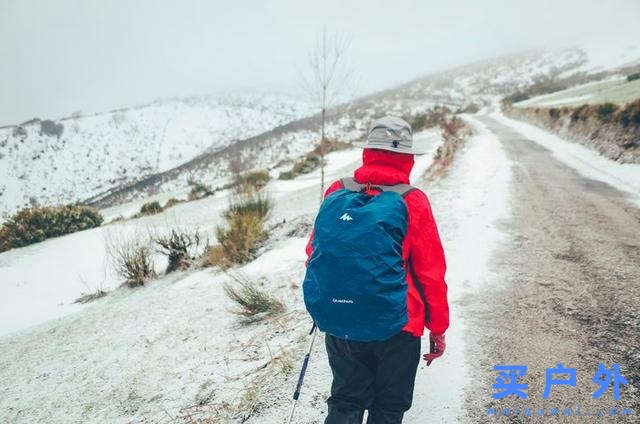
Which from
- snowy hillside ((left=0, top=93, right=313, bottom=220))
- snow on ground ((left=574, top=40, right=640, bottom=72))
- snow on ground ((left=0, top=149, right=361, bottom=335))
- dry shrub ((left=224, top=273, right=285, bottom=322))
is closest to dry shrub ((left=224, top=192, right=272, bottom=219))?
snow on ground ((left=0, top=149, right=361, bottom=335))

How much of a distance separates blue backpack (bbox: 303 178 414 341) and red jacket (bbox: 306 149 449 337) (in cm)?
7

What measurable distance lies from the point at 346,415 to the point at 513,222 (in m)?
5.03

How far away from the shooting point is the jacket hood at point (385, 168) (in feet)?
5.85

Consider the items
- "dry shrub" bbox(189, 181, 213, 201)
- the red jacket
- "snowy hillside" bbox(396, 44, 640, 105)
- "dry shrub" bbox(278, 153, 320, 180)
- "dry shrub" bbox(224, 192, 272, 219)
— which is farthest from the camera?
"snowy hillside" bbox(396, 44, 640, 105)

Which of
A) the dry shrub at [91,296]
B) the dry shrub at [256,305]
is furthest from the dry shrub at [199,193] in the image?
the dry shrub at [256,305]

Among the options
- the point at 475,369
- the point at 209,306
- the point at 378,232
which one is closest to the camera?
the point at 378,232

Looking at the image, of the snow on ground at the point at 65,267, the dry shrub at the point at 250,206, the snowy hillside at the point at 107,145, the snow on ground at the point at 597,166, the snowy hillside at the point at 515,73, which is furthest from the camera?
the snowy hillside at the point at 515,73

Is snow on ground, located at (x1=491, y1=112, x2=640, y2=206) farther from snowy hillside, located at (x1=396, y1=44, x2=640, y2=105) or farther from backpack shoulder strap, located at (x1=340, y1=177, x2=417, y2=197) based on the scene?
snowy hillside, located at (x1=396, y1=44, x2=640, y2=105)

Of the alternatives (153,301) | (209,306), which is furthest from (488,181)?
(153,301)

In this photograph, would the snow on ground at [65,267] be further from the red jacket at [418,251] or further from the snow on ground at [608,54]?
the snow on ground at [608,54]

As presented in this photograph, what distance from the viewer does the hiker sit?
5.27 feet

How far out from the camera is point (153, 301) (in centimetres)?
569

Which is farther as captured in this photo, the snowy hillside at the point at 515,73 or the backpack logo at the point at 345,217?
the snowy hillside at the point at 515,73

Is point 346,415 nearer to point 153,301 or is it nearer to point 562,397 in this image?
point 562,397
